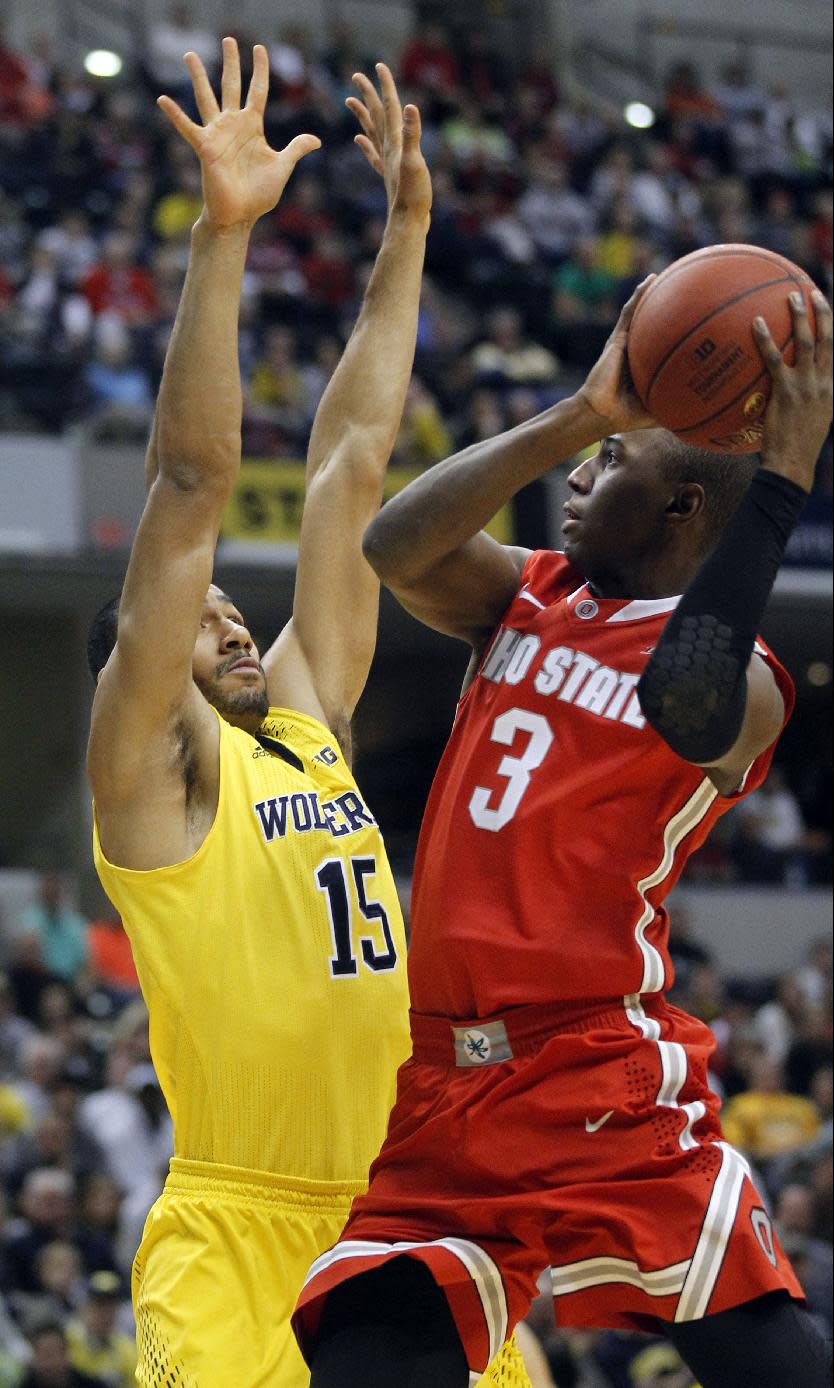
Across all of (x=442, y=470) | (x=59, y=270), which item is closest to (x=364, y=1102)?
(x=442, y=470)

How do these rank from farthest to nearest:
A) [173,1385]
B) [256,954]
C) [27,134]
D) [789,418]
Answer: [27,134] < [256,954] < [173,1385] < [789,418]

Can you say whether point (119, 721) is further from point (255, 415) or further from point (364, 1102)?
point (255, 415)

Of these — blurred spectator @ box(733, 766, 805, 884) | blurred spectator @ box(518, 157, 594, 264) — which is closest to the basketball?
blurred spectator @ box(733, 766, 805, 884)

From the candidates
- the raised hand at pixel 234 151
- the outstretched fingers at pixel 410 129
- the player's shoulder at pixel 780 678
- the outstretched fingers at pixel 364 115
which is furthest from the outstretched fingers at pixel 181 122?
the player's shoulder at pixel 780 678

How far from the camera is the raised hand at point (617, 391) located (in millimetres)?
3365

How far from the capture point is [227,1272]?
4055 millimetres

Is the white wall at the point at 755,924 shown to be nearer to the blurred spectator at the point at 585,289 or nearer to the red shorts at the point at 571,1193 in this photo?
the blurred spectator at the point at 585,289

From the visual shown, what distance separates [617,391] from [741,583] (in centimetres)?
44

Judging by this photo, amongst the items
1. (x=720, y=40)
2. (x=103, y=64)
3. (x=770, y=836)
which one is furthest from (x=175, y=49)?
(x=770, y=836)

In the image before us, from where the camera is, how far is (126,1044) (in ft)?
36.6

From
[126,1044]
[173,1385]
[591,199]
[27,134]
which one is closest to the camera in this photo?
[173,1385]

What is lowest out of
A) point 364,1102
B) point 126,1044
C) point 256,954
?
point 126,1044

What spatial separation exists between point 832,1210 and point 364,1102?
6.48 m

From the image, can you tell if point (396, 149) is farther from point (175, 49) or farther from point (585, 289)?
point (175, 49)
